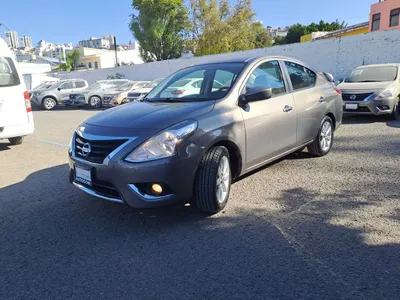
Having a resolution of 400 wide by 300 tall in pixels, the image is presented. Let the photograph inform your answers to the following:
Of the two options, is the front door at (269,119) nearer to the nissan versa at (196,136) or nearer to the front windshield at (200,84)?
the nissan versa at (196,136)

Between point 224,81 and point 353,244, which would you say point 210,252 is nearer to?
point 353,244

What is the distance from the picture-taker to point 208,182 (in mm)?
3338

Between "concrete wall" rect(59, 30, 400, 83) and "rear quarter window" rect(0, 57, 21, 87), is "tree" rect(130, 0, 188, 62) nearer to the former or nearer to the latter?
"concrete wall" rect(59, 30, 400, 83)

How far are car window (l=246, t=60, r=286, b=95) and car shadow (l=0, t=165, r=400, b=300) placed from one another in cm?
142

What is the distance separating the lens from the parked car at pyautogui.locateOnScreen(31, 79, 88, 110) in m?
19.1

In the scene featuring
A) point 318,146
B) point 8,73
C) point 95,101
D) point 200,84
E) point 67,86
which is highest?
point 8,73

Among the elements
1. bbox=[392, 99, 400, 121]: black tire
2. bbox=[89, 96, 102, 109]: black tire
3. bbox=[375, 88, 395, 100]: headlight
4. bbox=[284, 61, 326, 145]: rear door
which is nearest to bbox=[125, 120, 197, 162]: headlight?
bbox=[284, 61, 326, 145]: rear door

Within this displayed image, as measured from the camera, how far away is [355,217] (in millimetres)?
3393

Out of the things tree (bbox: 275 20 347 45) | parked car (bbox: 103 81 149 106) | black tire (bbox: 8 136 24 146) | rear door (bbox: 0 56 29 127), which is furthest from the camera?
tree (bbox: 275 20 347 45)

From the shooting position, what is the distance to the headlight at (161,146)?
10.2ft

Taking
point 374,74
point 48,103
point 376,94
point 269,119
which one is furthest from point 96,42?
point 269,119

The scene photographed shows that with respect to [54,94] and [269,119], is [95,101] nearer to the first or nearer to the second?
[54,94]

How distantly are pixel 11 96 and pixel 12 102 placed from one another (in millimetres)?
126

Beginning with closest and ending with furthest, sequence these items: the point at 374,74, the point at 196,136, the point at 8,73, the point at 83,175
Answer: the point at 196,136 → the point at 83,175 → the point at 8,73 → the point at 374,74
